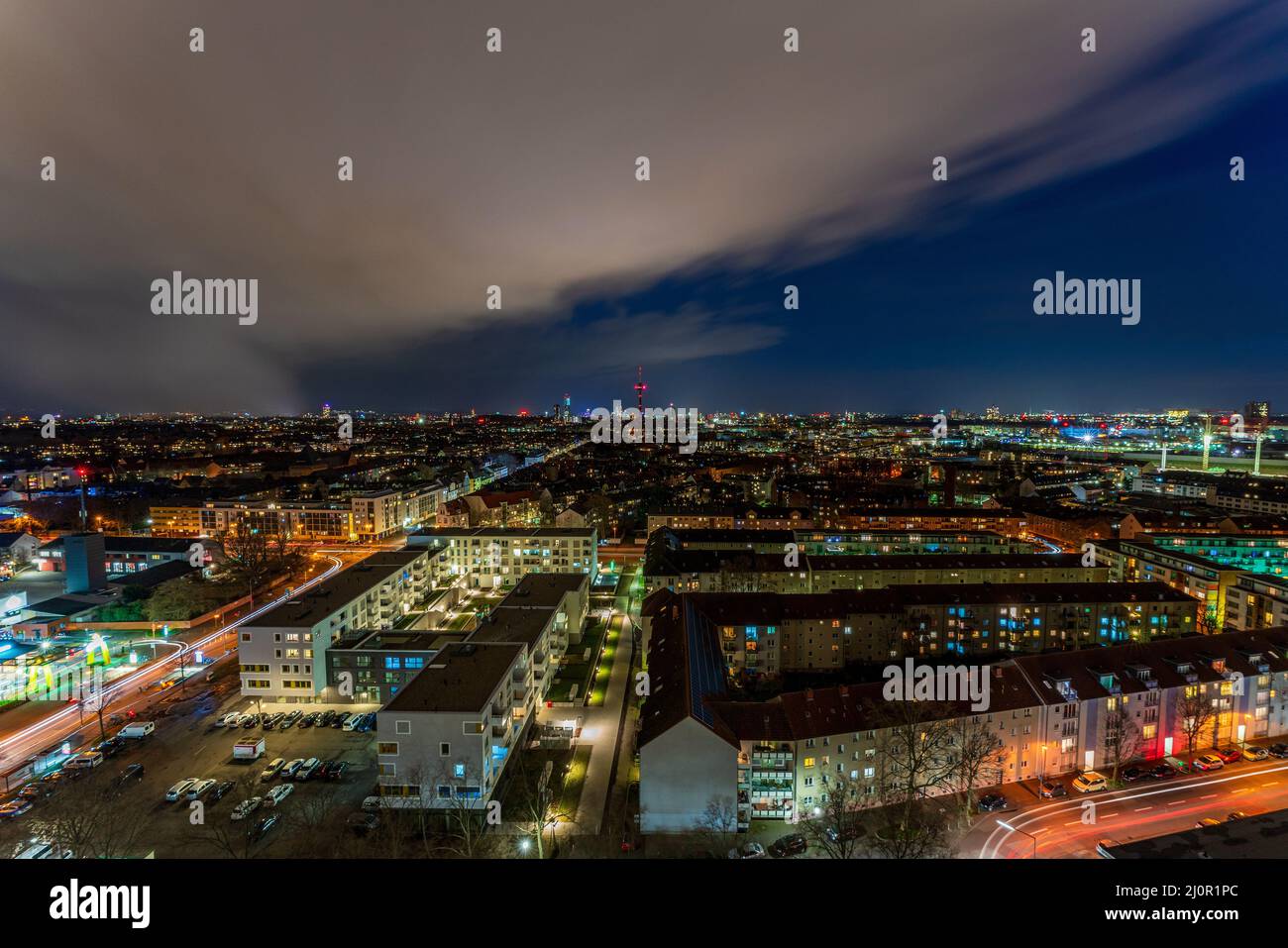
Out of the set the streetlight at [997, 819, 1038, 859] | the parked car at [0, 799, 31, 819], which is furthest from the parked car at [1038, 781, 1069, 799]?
the parked car at [0, 799, 31, 819]

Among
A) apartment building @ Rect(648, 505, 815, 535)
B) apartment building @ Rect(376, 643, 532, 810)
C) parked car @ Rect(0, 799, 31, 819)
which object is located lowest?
parked car @ Rect(0, 799, 31, 819)

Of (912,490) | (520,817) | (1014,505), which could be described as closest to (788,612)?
(520,817)

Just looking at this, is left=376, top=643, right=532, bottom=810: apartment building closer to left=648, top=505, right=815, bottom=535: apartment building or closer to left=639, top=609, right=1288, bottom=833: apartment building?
left=639, top=609, right=1288, bottom=833: apartment building

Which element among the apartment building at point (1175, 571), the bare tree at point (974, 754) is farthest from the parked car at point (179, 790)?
the apartment building at point (1175, 571)

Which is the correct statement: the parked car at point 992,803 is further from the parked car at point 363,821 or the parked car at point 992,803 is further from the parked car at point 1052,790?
the parked car at point 363,821
